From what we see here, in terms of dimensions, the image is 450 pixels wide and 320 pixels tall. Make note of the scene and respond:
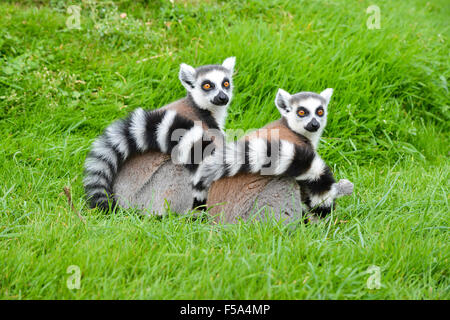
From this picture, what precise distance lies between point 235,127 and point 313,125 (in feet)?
3.98

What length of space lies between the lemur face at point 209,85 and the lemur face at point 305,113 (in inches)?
20.4

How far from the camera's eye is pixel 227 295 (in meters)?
2.12

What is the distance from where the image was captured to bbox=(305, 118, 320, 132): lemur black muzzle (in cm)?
341

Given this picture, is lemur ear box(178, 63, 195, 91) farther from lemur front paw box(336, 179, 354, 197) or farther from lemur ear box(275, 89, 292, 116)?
lemur front paw box(336, 179, 354, 197)

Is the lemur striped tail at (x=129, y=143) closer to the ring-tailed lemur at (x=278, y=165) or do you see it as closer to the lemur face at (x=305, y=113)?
the ring-tailed lemur at (x=278, y=165)

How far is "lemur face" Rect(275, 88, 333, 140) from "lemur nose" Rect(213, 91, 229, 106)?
0.48 m

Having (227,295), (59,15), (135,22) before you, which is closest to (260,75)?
(135,22)

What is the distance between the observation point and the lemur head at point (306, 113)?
3469mm

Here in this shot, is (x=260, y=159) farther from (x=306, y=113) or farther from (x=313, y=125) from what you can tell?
(x=306, y=113)
